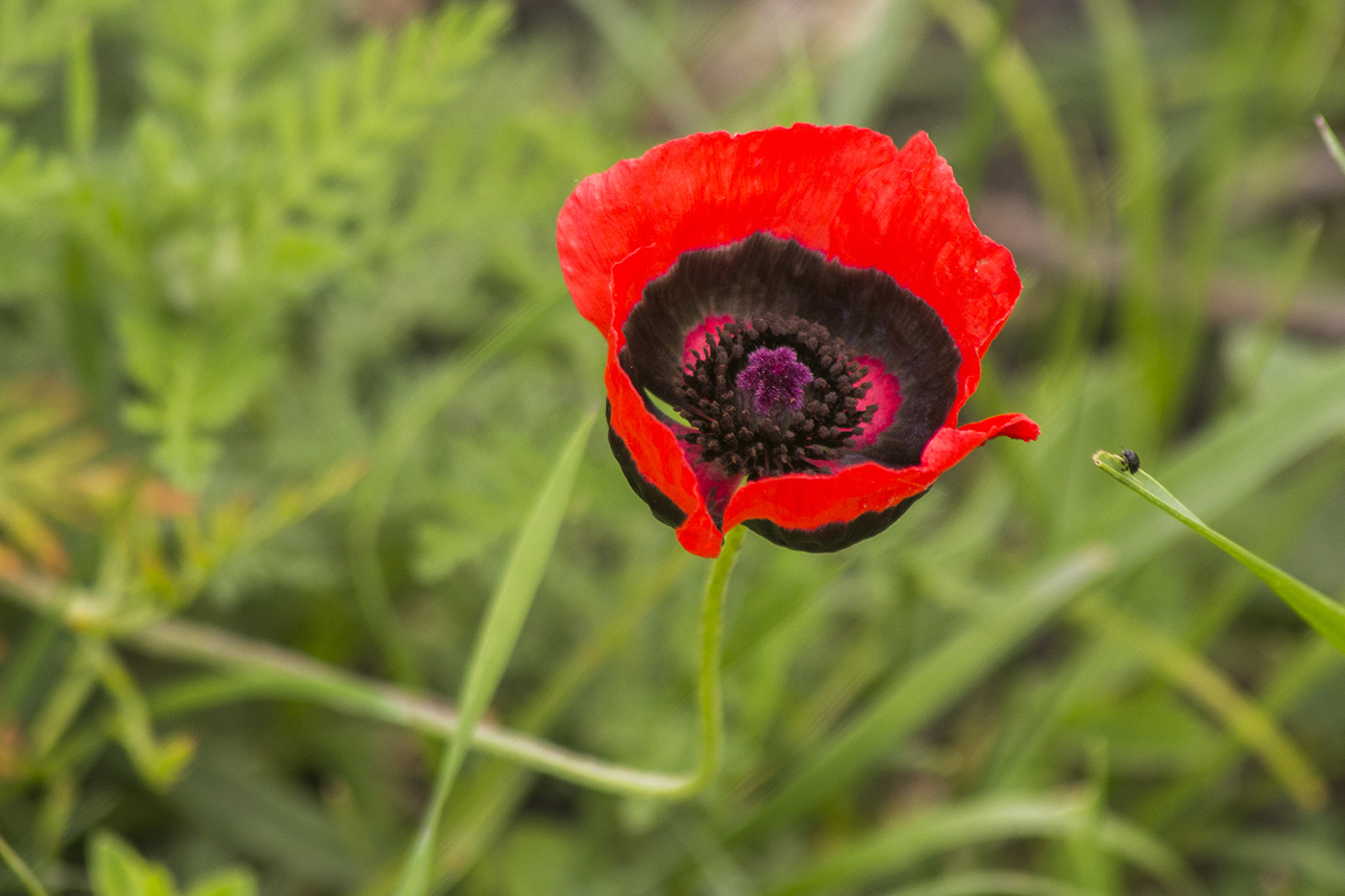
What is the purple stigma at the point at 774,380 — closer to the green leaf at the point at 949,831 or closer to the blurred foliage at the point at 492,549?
the blurred foliage at the point at 492,549

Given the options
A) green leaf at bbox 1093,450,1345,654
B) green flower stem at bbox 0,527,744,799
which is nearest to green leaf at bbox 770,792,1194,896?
green flower stem at bbox 0,527,744,799

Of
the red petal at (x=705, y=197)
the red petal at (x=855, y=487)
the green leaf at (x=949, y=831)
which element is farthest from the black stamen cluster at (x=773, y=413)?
the green leaf at (x=949, y=831)

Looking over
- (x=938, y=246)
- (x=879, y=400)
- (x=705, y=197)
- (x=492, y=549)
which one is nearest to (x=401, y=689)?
(x=492, y=549)

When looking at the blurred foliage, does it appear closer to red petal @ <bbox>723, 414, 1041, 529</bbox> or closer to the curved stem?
the curved stem

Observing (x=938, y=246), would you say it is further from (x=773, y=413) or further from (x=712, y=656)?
(x=712, y=656)

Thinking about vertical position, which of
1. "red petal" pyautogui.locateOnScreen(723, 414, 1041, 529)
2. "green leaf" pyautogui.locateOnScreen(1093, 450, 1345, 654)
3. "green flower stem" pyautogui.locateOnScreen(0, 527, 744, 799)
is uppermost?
"green leaf" pyautogui.locateOnScreen(1093, 450, 1345, 654)

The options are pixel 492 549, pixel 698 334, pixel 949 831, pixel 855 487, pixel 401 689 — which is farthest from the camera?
pixel 492 549
